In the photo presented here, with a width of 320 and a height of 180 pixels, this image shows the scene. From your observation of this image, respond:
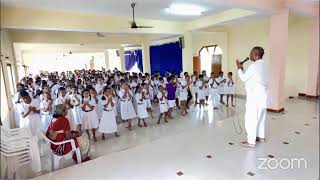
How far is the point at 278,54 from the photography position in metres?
5.54

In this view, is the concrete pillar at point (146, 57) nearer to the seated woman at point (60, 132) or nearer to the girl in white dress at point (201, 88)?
the girl in white dress at point (201, 88)

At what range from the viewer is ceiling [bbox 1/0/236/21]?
15.3ft

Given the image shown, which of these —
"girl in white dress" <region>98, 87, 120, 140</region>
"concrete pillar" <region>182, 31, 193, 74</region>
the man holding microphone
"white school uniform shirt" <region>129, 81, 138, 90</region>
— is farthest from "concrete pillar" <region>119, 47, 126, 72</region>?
the man holding microphone

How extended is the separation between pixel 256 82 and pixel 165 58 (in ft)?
26.1

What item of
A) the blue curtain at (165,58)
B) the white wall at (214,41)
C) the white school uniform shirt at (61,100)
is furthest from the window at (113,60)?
the white school uniform shirt at (61,100)

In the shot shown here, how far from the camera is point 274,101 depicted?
5.74m

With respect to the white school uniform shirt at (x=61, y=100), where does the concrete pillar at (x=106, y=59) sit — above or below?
above

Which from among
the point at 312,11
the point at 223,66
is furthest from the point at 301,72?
the point at 223,66

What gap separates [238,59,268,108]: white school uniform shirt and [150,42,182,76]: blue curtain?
6.92m

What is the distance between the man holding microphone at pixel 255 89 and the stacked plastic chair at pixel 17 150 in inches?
120

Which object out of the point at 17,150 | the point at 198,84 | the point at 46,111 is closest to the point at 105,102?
the point at 46,111

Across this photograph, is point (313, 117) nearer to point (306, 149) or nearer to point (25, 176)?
point (306, 149)

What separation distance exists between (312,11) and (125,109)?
5557mm

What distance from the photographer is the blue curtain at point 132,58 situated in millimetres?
12775
